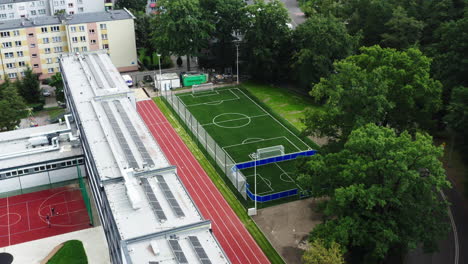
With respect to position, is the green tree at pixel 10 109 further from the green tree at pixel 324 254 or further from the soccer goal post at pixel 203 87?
the green tree at pixel 324 254

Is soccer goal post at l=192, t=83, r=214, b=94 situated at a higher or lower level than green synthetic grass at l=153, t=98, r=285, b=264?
higher

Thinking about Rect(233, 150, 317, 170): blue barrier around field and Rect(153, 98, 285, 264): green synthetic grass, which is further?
Rect(233, 150, 317, 170): blue barrier around field

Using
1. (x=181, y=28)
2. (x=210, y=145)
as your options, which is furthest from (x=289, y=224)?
(x=181, y=28)

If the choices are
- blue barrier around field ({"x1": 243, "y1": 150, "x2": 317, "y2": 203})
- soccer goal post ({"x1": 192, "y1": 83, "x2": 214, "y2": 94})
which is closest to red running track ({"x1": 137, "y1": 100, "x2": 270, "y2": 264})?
blue barrier around field ({"x1": 243, "y1": 150, "x2": 317, "y2": 203})

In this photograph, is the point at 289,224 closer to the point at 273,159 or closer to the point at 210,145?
the point at 273,159

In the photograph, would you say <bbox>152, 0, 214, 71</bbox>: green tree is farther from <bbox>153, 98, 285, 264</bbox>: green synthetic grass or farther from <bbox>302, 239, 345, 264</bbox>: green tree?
<bbox>302, 239, 345, 264</bbox>: green tree

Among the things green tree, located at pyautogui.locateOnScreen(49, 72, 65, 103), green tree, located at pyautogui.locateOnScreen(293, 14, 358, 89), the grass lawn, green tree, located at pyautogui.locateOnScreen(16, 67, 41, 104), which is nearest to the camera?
the grass lawn

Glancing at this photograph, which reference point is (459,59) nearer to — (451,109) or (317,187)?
(451,109)
